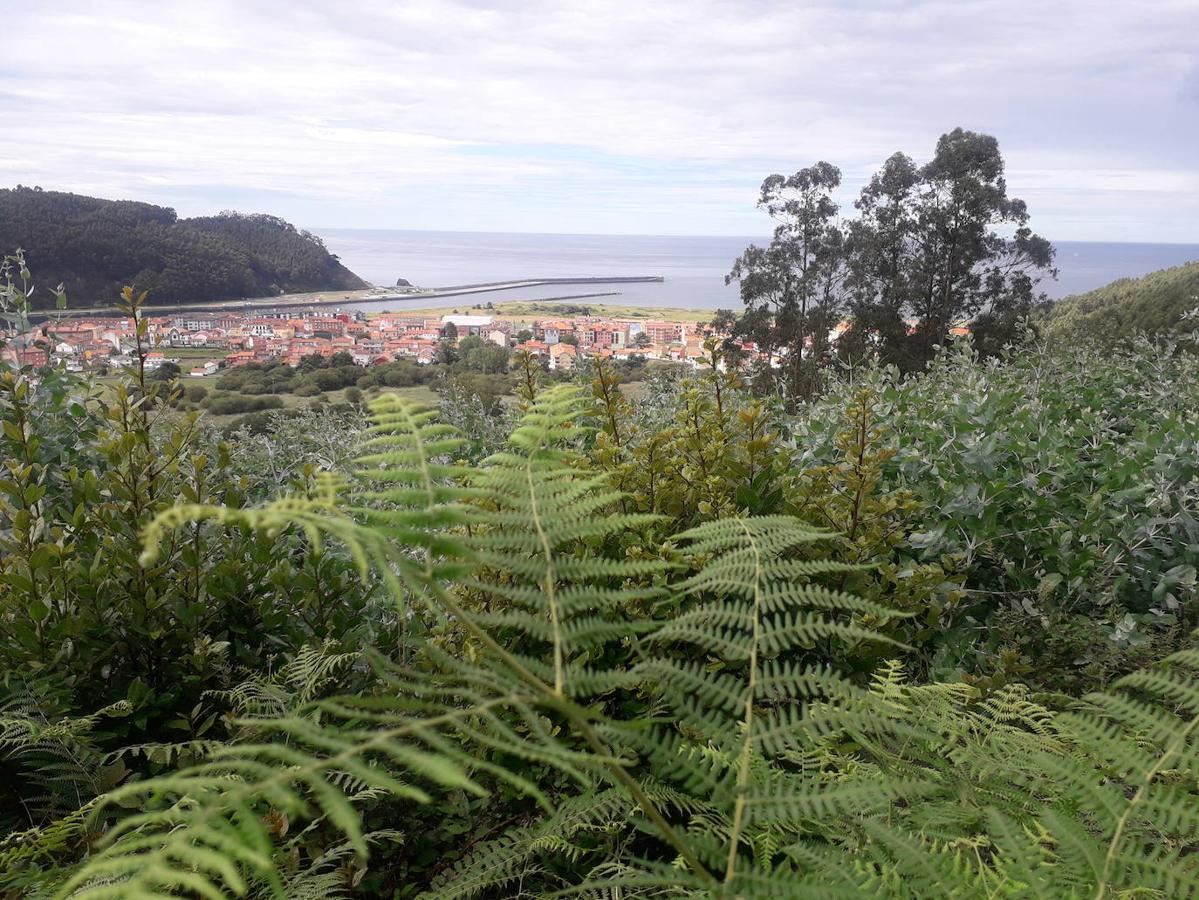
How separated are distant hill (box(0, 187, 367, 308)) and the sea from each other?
411 centimetres

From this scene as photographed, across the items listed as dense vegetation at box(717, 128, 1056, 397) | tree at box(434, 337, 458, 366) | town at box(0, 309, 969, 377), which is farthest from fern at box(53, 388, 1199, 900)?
dense vegetation at box(717, 128, 1056, 397)

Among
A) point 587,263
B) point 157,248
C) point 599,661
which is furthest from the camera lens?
point 587,263

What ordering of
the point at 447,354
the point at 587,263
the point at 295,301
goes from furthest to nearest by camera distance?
the point at 587,263, the point at 295,301, the point at 447,354

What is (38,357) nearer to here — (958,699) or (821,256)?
(958,699)

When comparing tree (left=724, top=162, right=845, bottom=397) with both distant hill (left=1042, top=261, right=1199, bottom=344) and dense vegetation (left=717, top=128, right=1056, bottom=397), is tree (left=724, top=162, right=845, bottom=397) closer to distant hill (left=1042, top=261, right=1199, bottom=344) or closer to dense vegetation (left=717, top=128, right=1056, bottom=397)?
dense vegetation (left=717, top=128, right=1056, bottom=397)

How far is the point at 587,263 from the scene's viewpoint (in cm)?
7656

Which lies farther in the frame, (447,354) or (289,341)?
(289,341)

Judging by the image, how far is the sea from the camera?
42375 millimetres

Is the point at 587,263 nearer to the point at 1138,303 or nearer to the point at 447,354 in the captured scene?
the point at 1138,303

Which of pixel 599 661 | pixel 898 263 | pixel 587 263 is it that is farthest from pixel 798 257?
pixel 587 263

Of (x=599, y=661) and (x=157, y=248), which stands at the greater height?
(x=157, y=248)

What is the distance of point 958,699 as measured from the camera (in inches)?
82.1

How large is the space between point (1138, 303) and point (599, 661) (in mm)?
33333

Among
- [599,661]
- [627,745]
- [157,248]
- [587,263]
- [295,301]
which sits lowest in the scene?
[599,661]
